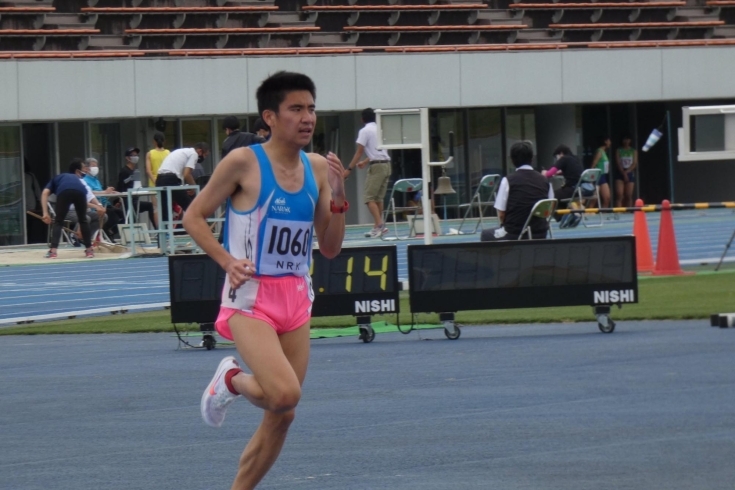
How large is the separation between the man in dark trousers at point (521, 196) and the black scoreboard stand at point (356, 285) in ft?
8.36

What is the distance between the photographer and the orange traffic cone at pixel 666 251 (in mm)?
18156

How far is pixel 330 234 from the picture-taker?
6.14 m

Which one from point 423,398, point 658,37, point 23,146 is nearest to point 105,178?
point 23,146

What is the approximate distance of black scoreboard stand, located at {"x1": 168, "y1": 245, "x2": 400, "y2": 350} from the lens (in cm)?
1298

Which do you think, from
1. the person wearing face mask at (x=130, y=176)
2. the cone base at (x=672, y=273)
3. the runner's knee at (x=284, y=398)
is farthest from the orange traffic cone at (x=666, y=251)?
the runner's knee at (x=284, y=398)

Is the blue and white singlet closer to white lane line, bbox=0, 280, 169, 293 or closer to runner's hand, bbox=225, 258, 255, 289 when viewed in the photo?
runner's hand, bbox=225, 258, 255, 289

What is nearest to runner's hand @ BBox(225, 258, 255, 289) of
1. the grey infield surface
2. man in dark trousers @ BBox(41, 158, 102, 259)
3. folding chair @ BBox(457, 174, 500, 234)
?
the grey infield surface

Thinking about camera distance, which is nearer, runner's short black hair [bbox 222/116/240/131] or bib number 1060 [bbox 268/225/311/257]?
bib number 1060 [bbox 268/225/311/257]

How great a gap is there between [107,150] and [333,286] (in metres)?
19.7

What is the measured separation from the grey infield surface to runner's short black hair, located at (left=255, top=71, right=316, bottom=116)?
1.80m

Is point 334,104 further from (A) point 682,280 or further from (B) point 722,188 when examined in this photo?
(A) point 682,280

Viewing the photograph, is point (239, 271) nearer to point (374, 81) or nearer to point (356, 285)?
point (356, 285)

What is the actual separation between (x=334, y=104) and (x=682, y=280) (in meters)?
16.5

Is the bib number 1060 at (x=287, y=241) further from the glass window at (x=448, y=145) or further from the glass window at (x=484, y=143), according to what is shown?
the glass window at (x=484, y=143)
